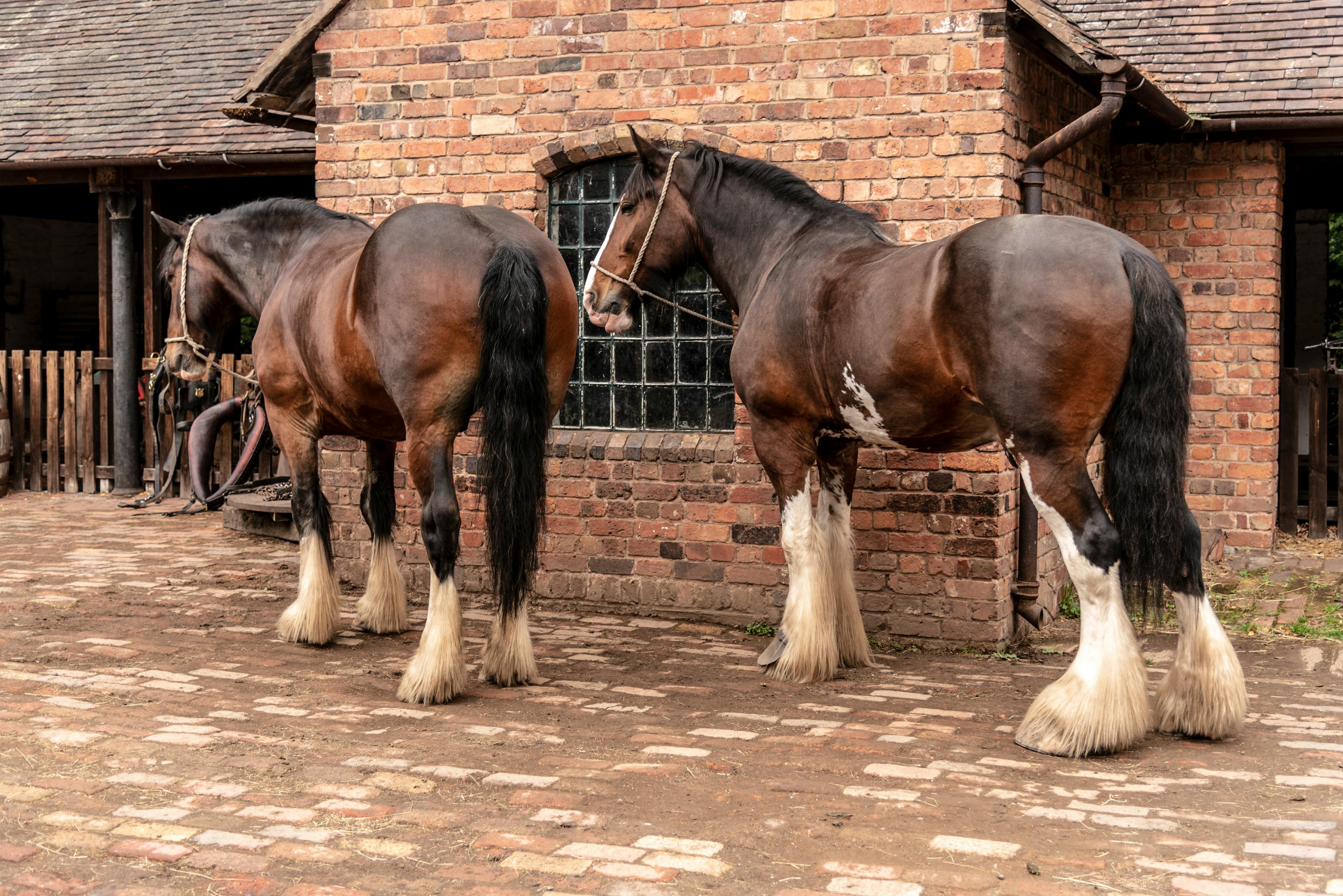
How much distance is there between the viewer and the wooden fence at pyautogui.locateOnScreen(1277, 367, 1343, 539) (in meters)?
10.1

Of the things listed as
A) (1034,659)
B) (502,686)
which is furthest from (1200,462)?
(502,686)

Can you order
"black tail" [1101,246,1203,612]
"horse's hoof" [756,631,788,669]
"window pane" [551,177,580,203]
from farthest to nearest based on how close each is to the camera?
"window pane" [551,177,580,203], "horse's hoof" [756,631,788,669], "black tail" [1101,246,1203,612]

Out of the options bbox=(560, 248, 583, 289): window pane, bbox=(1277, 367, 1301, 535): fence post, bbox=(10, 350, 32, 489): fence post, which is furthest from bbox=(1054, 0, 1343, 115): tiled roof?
bbox=(10, 350, 32, 489): fence post

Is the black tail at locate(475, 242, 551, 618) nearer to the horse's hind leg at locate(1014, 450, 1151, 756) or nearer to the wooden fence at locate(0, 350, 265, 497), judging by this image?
the horse's hind leg at locate(1014, 450, 1151, 756)

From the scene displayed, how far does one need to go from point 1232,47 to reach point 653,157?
18.2ft

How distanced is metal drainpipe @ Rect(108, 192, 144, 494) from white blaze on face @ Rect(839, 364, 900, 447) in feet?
31.4

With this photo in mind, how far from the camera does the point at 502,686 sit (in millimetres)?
5672

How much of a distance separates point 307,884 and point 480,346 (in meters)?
2.59

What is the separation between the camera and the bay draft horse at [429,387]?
530 centimetres

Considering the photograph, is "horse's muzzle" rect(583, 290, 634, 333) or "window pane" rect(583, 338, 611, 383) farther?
"window pane" rect(583, 338, 611, 383)

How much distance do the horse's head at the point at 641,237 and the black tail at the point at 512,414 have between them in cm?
78

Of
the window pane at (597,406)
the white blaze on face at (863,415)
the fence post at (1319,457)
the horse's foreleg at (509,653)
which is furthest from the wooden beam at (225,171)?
the fence post at (1319,457)

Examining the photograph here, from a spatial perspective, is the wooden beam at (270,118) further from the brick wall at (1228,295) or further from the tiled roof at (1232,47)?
the brick wall at (1228,295)

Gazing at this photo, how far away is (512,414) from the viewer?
5250 mm
